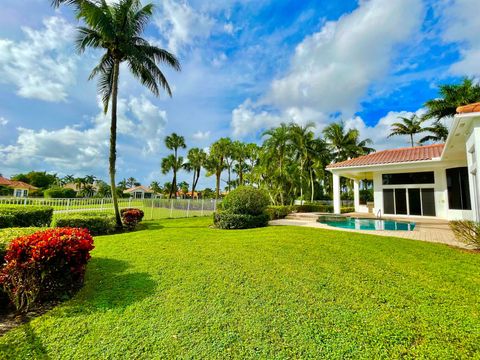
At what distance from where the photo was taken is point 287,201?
23.5 metres

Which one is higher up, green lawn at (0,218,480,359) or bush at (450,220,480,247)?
bush at (450,220,480,247)

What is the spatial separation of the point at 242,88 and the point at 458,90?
20092 millimetres

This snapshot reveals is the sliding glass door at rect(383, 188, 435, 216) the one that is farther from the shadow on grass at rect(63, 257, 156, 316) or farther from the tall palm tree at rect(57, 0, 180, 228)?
the shadow on grass at rect(63, 257, 156, 316)

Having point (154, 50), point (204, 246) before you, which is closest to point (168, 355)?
point (204, 246)

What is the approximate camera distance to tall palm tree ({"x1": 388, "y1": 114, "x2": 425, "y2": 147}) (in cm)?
2983

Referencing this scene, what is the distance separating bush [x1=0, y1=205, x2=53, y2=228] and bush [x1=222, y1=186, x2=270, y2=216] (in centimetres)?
832

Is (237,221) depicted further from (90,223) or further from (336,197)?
(336,197)

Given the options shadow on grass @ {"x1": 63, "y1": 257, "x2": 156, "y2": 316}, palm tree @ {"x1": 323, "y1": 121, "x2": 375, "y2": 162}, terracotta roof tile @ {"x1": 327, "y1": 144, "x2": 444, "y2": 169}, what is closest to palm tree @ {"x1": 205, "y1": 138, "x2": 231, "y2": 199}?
palm tree @ {"x1": 323, "y1": 121, "x2": 375, "y2": 162}

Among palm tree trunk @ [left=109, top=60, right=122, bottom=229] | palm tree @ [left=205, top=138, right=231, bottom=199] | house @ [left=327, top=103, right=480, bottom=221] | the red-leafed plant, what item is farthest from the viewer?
palm tree @ [left=205, top=138, right=231, bottom=199]

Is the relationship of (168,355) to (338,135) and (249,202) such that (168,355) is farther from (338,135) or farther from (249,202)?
(338,135)

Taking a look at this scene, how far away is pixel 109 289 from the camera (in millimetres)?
4207

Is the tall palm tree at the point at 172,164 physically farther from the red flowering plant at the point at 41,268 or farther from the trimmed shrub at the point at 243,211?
the red flowering plant at the point at 41,268

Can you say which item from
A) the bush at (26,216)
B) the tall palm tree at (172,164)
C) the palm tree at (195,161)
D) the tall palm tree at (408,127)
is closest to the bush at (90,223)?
the bush at (26,216)

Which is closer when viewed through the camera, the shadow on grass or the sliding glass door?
the shadow on grass
